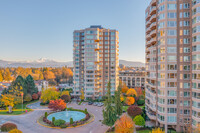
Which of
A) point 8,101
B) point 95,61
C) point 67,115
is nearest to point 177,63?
point 67,115

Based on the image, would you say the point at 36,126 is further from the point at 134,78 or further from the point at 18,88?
the point at 134,78

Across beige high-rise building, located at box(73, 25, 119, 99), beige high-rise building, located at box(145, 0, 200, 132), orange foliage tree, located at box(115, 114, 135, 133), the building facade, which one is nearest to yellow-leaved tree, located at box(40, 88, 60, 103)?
beige high-rise building, located at box(73, 25, 119, 99)

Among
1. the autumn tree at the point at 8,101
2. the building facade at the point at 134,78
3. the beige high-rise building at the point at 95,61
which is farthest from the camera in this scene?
the building facade at the point at 134,78

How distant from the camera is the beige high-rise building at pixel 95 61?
2522 inches

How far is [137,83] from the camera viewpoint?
93.2 metres

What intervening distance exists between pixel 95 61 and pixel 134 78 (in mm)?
41659

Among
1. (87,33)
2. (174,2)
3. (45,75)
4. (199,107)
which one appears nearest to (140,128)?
(199,107)

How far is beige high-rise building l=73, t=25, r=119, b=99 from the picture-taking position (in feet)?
210

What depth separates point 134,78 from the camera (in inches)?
3703

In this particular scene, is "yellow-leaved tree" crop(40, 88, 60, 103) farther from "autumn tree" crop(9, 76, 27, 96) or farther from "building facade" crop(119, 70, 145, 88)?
"building facade" crop(119, 70, 145, 88)

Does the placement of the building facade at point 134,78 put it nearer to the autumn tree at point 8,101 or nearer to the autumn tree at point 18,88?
the autumn tree at point 18,88

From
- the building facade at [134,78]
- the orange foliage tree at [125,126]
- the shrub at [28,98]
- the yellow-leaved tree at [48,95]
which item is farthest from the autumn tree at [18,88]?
the building facade at [134,78]

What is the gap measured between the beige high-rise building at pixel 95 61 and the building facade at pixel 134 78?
29.4 meters

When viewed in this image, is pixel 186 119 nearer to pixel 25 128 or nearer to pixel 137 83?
pixel 25 128
